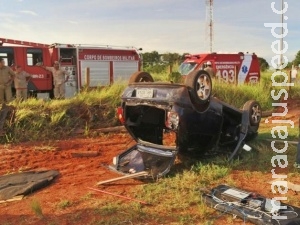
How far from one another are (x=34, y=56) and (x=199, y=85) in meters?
11.5

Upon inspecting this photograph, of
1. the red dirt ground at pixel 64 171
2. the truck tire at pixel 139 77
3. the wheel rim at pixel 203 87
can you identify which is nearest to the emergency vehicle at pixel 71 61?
the red dirt ground at pixel 64 171

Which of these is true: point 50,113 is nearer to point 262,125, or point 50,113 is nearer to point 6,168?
point 6,168

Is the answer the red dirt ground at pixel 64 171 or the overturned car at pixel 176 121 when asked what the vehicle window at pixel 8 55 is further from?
the overturned car at pixel 176 121

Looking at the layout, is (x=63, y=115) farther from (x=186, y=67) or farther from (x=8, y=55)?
(x=186, y=67)

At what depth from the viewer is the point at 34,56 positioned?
15.0 metres

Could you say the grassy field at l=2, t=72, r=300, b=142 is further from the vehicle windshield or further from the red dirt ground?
the vehicle windshield

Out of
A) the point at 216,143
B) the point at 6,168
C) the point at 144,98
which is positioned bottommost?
the point at 6,168

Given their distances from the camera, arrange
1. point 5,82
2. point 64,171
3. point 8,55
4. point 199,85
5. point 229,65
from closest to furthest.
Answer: point 199,85 → point 64,171 → point 5,82 → point 8,55 → point 229,65

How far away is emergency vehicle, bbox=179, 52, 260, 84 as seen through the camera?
16703 mm

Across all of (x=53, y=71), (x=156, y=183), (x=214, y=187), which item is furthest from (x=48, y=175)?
(x=53, y=71)

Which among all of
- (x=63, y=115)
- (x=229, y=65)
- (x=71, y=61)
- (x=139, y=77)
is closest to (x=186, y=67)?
(x=229, y=65)

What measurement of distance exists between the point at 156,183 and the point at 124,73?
13.7 metres

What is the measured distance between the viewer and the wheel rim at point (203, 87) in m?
4.89

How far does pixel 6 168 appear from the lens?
19.7ft
